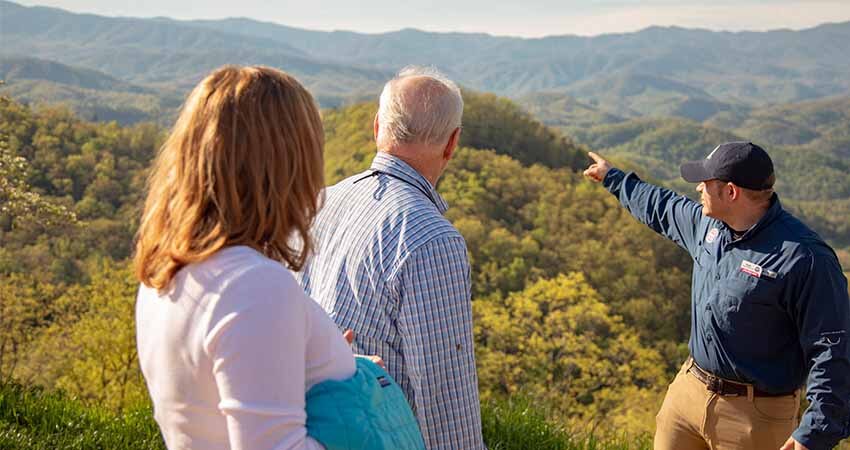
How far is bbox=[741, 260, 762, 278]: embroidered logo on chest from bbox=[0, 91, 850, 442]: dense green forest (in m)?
1.69

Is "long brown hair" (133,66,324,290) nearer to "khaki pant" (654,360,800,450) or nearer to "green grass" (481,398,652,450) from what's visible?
"khaki pant" (654,360,800,450)

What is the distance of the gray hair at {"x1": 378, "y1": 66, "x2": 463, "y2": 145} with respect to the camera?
2275 mm

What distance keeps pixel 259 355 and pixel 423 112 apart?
1.17 metres

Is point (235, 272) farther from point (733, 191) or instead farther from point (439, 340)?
point (733, 191)

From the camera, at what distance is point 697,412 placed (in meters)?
3.14

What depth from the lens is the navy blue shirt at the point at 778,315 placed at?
8.78 feet

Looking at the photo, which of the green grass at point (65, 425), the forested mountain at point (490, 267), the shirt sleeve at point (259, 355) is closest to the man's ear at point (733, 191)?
the forested mountain at point (490, 267)

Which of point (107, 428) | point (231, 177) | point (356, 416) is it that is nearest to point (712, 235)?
point (356, 416)

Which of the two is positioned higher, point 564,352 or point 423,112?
point 423,112

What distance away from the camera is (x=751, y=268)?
289 cm

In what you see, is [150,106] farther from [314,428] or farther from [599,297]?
[314,428]

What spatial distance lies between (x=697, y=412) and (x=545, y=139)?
57.9 metres

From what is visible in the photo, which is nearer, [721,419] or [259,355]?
[259,355]

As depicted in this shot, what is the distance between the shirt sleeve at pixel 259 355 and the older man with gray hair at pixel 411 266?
2.52ft
